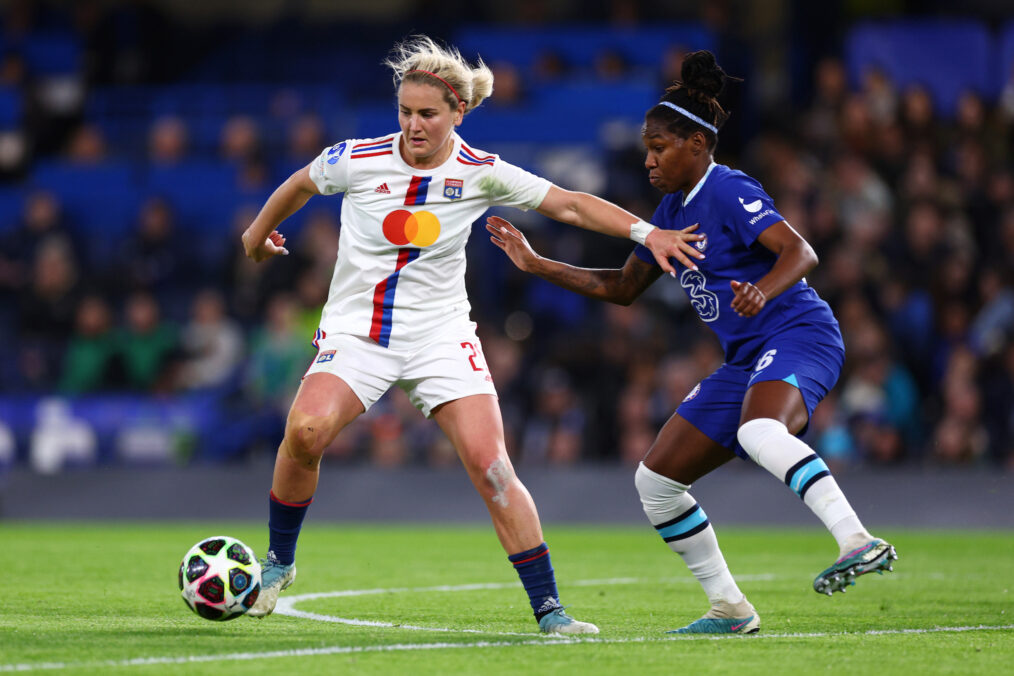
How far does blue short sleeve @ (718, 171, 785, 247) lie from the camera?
19.6 feet

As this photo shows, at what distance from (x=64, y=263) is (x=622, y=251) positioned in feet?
21.2

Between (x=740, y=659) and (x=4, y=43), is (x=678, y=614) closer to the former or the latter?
(x=740, y=659)

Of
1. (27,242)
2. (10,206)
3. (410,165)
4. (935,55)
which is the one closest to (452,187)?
(410,165)

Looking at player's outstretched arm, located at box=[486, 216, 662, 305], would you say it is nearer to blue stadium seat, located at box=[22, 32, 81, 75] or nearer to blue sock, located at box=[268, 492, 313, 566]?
blue sock, located at box=[268, 492, 313, 566]

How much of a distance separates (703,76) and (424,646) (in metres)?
2.67

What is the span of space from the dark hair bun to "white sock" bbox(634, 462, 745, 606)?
1648mm

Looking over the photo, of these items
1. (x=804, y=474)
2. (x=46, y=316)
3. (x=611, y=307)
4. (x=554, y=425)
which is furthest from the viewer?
(x=46, y=316)

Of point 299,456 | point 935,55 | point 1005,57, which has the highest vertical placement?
point 935,55

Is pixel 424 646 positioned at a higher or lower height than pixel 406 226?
lower

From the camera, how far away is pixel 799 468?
18.3 feet

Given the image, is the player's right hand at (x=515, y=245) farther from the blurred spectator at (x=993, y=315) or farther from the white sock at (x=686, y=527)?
the blurred spectator at (x=993, y=315)

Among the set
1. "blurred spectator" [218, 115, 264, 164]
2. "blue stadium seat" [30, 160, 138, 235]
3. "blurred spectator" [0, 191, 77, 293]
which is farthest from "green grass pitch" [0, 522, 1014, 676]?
"blurred spectator" [218, 115, 264, 164]

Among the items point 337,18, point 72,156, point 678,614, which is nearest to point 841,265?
point 678,614

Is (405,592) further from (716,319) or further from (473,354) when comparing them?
(716,319)
